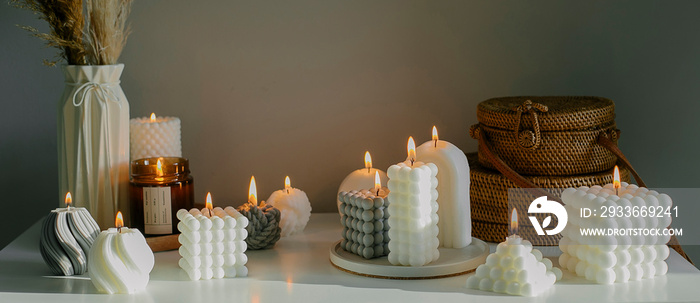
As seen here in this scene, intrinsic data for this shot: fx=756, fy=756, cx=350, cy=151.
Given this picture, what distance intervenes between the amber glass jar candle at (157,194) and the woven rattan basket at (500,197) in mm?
464

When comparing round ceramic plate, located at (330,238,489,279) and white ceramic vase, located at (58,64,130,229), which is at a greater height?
white ceramic vase, located at (58,64,130,229)

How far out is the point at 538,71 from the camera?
4.65ft

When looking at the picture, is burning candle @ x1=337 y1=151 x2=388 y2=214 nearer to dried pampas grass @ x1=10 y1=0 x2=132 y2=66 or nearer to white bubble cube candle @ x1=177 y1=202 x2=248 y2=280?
white bubble cube candle @ x1=177 y1=202 x2=248 y2=280

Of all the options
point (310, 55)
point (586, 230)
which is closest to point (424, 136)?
point (310, 55)

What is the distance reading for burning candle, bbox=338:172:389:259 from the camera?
105 centimetres

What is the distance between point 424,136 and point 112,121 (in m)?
0.57

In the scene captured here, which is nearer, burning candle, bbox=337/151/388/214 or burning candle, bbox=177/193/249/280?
burning candle, bbox=177/193/249/280

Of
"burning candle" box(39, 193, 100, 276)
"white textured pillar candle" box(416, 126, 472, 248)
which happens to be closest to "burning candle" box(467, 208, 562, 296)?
"white textured pillar candle" box(416, 126, 472, 248)

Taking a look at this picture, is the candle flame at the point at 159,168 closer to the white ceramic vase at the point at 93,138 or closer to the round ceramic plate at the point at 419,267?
the white ceramic vase at the point at 93,138

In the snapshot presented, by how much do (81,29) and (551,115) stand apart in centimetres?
73

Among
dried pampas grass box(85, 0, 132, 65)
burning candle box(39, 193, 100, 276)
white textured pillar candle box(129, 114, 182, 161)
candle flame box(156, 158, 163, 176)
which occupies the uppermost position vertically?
dried pampas grass box(85, 0, 132, 65)

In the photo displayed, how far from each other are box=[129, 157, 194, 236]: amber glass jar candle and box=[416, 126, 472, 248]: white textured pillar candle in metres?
0.38

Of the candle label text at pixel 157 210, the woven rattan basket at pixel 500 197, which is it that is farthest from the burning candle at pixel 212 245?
the woven rattan basket at pixel 500 197

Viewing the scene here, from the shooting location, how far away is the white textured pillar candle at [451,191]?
3.60ft
